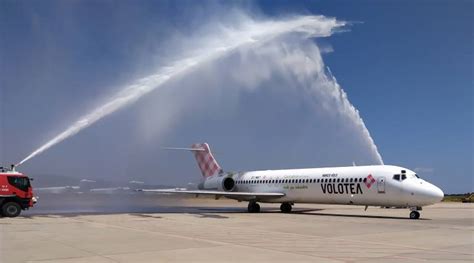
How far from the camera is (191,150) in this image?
136ft

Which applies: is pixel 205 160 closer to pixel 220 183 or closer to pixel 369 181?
pixel 220 183

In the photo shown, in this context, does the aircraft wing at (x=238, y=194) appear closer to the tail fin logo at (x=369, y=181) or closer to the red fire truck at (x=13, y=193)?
the tail fin logo at (x=369, y=181)

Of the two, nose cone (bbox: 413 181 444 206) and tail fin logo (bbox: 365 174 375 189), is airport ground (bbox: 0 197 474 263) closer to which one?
nose cone (bbox: 413 181 444 206)

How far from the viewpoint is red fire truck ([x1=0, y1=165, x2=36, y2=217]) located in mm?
23328

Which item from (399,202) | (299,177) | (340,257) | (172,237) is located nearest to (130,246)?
(172,237)

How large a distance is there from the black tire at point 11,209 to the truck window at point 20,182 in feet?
2.86

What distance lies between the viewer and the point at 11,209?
→ 23.6m

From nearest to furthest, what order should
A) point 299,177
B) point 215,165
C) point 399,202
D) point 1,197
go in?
point 1,197 → point 399,202 → point 299,177 → point 215,165

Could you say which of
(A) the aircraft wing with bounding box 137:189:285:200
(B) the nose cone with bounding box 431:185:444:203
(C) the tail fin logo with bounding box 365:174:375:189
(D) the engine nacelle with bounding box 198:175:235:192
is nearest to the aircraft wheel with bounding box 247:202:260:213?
(A) the aircraft wing with bounding box 137:189:285:200

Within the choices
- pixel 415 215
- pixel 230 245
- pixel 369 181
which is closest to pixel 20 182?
pixel 230 245

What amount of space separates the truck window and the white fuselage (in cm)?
1659

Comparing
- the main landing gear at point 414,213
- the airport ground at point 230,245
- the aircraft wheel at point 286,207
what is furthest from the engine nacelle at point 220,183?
the airport ground at point 230,245

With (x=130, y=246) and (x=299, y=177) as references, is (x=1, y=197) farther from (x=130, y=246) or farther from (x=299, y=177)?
(x=299, y=177)

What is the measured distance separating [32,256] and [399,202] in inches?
791
